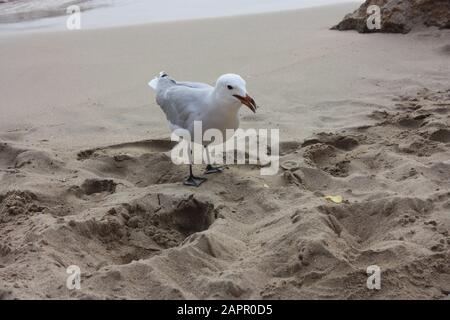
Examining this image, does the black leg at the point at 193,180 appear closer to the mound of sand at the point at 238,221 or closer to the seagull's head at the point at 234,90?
the mound of sand at the point at 238,221

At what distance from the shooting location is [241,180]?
3.40 m

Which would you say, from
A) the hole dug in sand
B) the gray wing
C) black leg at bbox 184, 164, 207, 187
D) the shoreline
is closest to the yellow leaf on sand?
the hole dug in sand

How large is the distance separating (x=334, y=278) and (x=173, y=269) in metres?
0.68

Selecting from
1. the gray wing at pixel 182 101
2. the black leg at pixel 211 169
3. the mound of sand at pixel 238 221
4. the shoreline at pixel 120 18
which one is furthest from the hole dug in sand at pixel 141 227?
the shoreline at pixel 120 18

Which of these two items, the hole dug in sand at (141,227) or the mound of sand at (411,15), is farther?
the mound of sand at (411,15)

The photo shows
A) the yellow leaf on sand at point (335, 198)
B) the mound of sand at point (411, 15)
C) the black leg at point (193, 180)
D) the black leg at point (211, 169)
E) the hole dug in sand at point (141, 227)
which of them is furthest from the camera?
the mound of sand at point (411, 15)

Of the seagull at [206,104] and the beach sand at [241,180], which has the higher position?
the seagull at [206,104]

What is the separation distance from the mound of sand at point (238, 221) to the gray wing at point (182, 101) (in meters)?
0.33

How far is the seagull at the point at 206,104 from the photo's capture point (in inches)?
124

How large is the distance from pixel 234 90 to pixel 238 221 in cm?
73

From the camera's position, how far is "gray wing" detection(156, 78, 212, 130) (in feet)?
11.2

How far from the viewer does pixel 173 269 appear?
2471mm

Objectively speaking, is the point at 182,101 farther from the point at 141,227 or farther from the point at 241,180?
the point at 141,227
